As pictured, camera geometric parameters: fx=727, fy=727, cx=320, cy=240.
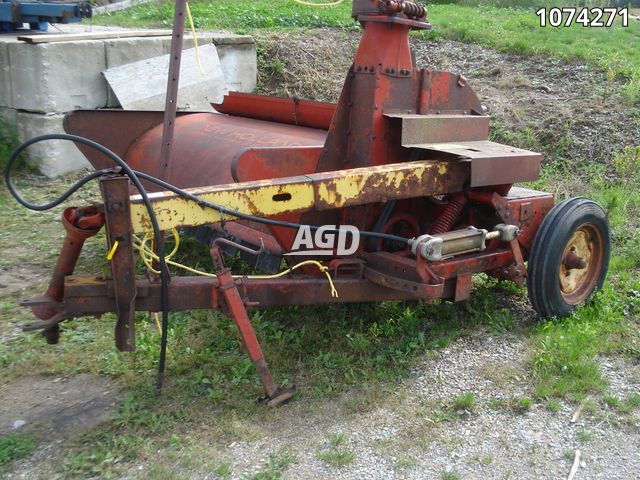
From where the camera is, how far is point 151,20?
448 inches

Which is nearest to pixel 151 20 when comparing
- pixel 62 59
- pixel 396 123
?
pixel 62 59

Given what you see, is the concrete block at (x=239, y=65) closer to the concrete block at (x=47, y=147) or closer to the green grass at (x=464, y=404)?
the concrete block at (x=47, y=147)

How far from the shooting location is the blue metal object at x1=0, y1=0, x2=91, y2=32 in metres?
7.68

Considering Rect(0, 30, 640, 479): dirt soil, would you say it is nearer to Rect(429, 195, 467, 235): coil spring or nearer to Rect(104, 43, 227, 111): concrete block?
Rect(429, 195, 467, 235): coil spring

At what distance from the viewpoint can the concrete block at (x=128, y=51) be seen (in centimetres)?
766

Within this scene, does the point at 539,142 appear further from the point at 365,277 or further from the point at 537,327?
the point at 365,277

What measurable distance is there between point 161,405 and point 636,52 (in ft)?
28.9

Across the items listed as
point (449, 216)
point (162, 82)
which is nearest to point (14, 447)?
point (449, 216)

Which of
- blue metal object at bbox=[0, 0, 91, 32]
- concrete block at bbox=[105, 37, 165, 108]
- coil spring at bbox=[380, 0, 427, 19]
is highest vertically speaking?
blue metal object at bbox=[0, 0, 91, 32]

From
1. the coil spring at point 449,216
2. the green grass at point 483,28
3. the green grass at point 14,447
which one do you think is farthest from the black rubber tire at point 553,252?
the green grass at point 483,28

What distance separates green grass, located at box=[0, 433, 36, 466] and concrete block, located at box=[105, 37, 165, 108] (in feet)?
17.0

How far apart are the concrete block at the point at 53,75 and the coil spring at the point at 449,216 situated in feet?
15.2

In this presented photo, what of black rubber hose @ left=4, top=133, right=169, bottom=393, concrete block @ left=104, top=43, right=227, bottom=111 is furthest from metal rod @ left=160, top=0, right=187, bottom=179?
concrete block @ left=104, top=43, right=227, bottom=111
